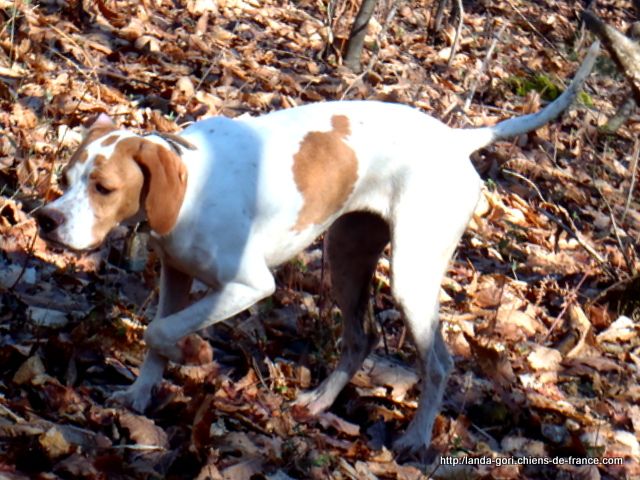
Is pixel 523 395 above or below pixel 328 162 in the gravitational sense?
below

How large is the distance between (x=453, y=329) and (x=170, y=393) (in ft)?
7.09

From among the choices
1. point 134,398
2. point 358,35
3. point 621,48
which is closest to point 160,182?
point 134,398

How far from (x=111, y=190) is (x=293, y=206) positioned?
87 cm

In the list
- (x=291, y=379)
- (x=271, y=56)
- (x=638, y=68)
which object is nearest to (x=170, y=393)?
(x=291, y=379)

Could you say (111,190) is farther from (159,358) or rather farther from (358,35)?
(358,35)

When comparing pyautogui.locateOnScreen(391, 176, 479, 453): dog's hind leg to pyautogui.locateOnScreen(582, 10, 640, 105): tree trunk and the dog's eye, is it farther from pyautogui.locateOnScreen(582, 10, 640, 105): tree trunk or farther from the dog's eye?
pyautogui.locateOnScreen(582, 10, 640, 105): tree trunk

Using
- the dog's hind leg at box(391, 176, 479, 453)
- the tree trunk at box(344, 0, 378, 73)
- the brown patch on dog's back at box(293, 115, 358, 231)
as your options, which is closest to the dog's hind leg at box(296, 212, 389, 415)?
the dog's hind leg at box(391, 176, 479, 453)

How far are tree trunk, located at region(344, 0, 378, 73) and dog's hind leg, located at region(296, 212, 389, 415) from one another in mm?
4108

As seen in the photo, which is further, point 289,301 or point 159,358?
point 289,301

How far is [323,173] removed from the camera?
463 cm

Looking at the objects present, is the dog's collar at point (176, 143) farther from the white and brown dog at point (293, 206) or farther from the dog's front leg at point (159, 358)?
the dog's front leg at point (159, 358)

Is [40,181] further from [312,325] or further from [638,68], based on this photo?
[638,68]

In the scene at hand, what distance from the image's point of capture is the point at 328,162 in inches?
183

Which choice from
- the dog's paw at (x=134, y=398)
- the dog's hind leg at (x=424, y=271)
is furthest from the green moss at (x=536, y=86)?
the dog's paw at (x=134, y=398)
